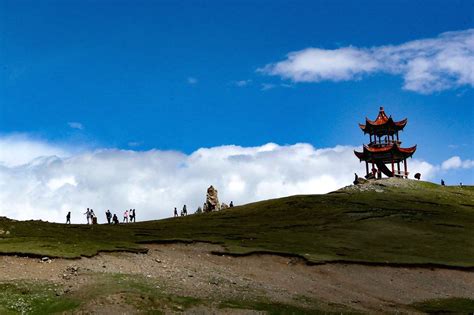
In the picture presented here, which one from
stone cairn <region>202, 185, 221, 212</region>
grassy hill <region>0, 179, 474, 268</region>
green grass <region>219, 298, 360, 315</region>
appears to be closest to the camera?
green grass <region>219, 298, 360, 315</region>

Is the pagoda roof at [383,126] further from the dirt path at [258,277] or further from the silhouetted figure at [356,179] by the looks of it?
the dirt path at [258,277]

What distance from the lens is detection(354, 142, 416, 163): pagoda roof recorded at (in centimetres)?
12481

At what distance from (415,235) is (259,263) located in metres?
26.5

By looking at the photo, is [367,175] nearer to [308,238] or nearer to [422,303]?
[308,238]

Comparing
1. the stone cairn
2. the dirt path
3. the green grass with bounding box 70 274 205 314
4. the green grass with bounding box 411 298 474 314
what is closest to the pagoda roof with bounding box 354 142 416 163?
the stone cairn

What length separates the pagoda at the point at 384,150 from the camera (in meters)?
125

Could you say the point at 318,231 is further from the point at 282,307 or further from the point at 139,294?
the point at 139,294

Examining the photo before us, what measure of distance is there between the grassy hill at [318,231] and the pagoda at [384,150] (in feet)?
69.0

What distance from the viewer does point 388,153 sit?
12562 cm

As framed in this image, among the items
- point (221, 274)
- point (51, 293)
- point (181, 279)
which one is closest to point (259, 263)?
point (221, 274)

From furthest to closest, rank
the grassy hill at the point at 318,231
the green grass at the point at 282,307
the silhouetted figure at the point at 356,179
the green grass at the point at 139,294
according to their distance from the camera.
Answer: the silhouetted figure at the point at 356,179
the grassy hill at the point at 318,231
the green grass at the point at 282,307
the green grass at the point at 139,294

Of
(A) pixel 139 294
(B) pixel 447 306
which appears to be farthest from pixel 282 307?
(B) pixel 447 306

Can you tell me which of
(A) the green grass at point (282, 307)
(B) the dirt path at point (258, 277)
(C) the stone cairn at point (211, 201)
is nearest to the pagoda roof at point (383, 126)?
(C) the stone cairn at point (211, 201)

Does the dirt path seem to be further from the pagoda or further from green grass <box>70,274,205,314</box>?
the pagoda
